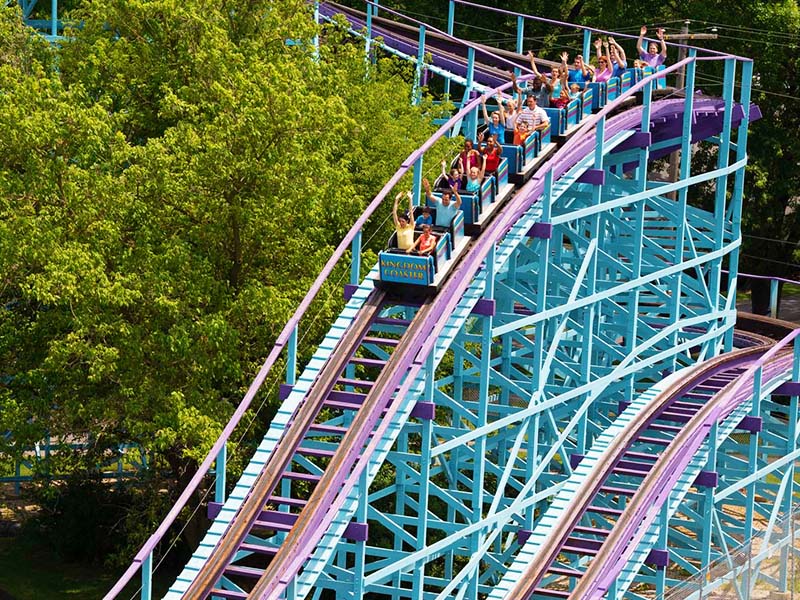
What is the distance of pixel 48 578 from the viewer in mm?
33906

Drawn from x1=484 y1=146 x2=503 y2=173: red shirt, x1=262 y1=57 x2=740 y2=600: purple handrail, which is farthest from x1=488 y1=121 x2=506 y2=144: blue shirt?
x1=484 y1=146 x2=503 y2=173: red shirt

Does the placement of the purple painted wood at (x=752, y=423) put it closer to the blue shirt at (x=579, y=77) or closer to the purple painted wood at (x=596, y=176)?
the purple painted wood at (x=596, y=176)

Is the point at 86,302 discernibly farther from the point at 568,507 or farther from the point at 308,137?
the point at 568,507

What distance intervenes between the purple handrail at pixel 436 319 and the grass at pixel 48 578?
960 centimetres

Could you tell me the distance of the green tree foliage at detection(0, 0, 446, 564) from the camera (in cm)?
2816

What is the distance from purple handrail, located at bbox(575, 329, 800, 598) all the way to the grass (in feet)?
31.4

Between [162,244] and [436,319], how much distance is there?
5.72 metres

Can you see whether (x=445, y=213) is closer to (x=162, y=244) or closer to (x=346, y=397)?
(x=346, y=397)

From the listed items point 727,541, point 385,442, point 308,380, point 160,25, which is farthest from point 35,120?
point 727,541

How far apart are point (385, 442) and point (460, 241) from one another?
15.3 feet

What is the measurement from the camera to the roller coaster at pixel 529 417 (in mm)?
23578

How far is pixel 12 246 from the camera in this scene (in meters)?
28.2

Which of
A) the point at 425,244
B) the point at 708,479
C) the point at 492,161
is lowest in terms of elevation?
the point at 708,479

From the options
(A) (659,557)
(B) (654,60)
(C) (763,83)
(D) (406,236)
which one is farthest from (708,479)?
(C) (763,83)
